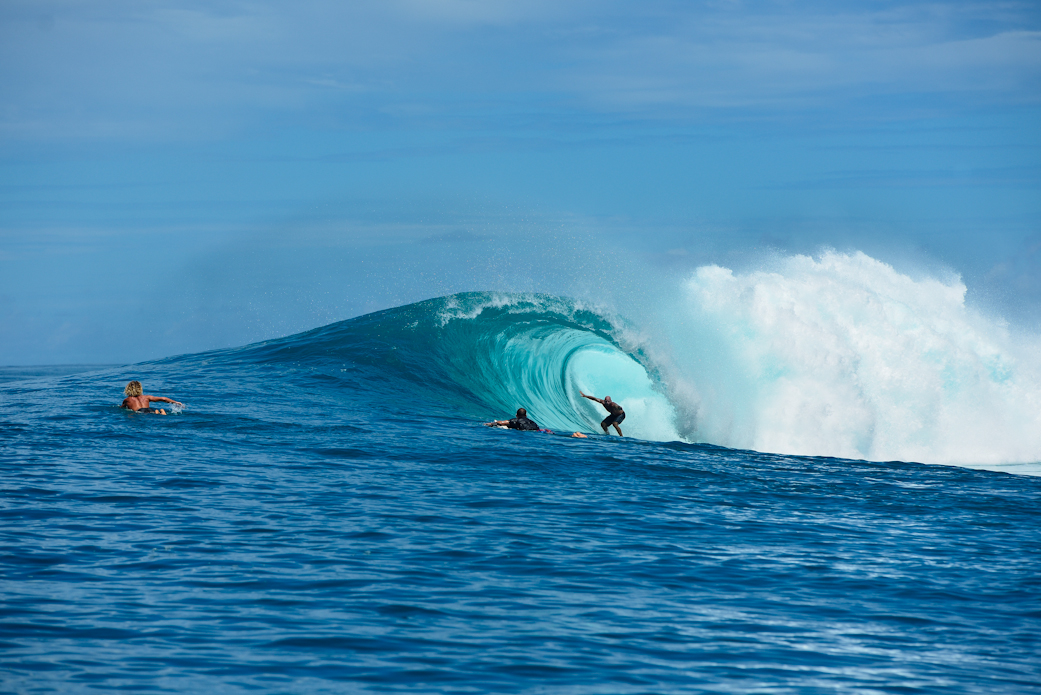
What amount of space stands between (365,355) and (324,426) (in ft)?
20.2

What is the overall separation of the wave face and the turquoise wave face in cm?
5

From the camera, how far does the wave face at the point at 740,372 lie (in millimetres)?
19078

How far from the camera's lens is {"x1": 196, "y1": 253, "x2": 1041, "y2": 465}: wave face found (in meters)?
19.1

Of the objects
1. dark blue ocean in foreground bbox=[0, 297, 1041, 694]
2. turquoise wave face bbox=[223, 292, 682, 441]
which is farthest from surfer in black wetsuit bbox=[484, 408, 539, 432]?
turquoise wave face bbox=[223, 292, 682, 441]

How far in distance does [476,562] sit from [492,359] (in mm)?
13954

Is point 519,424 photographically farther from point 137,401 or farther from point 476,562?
point 476,562

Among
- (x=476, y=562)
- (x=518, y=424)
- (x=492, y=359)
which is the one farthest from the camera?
(x=492, y=359)

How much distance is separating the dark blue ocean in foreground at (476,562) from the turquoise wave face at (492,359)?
2982 millimetres

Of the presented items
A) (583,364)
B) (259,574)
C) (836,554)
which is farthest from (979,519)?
(583,364)

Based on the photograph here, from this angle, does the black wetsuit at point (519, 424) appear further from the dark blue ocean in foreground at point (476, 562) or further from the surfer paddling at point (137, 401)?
the surfer paddling at point (137, 401)

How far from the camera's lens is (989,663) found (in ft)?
20.8

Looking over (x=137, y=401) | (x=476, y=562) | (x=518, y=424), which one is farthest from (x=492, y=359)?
(x=476, y=562)

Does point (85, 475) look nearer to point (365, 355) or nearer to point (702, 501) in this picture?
point (702, 501)

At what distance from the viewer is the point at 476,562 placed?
26.4 ft
